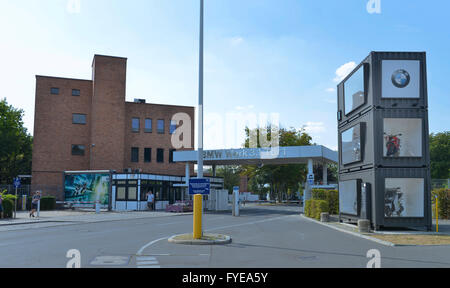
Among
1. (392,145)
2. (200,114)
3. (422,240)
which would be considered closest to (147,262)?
(200,114)

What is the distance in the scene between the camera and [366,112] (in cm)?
1967

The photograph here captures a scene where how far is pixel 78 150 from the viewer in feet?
Answer: 161

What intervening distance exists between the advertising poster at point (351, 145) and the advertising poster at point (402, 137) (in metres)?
1.64

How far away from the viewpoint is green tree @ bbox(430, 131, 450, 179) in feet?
243

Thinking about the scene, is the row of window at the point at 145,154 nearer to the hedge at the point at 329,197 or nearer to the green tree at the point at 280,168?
the green tree at the point at 280,168

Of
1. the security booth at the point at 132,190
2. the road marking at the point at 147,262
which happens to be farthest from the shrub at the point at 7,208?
the road marking at the point at 147,262

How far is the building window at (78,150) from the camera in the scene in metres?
48.8

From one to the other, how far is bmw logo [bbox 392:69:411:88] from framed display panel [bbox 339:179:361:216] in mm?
4862

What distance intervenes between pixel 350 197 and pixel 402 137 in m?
4.28

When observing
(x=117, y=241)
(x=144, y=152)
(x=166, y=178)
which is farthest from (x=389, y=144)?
(x=144, y=152)

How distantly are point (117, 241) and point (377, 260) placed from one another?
27.0 ft

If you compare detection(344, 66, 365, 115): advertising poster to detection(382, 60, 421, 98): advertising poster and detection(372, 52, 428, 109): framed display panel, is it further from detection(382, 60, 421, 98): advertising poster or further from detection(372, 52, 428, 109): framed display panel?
detection(382, 60, 421, 98): advertising poster

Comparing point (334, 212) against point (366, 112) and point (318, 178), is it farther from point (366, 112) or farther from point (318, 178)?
point (318, 178)

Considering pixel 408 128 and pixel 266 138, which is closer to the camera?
pixel 408 128
